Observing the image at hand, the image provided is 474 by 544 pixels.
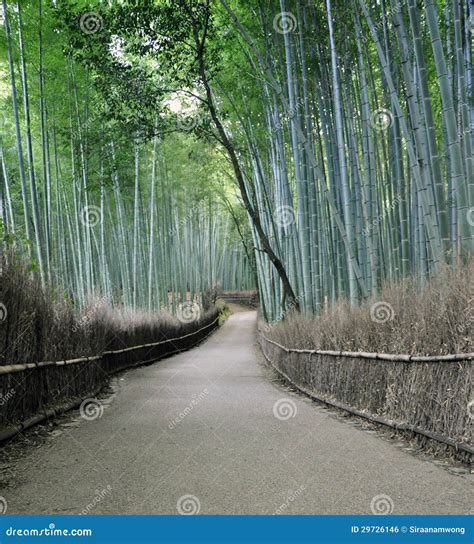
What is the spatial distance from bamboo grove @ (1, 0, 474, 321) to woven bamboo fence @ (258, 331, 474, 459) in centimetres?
73

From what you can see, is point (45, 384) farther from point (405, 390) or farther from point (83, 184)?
point (83, 184)

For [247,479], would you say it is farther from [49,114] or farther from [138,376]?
[49,114]

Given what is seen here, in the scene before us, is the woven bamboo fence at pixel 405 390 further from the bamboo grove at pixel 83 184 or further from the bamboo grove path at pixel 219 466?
the bamboo grove at pixel 83 184

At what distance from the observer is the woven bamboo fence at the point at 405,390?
131 inches

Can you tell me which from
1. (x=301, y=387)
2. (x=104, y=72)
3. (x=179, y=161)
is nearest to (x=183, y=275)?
(x=179, y=161)

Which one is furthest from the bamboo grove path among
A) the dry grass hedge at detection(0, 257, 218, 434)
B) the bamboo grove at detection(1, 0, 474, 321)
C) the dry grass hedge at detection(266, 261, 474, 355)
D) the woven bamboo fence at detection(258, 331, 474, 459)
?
the bamboo grove at detection(1, 0, 474, 321)

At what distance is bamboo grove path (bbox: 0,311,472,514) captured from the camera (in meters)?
2.71

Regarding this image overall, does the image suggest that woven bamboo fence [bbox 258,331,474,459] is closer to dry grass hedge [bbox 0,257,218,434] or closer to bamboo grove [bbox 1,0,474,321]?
bamboo grove [bbox 1,0,474,321]

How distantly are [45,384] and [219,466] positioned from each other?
2.27m

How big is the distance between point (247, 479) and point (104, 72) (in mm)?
6749

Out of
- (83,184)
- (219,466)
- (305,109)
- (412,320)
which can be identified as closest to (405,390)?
(412,320)

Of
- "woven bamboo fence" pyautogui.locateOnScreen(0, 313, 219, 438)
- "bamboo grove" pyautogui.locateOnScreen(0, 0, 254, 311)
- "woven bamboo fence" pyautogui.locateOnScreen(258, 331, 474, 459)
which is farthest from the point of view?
"bamboo grove" pyautogui.locateOnScreen(0, 0, 254, 311)

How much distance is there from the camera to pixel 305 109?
24.8 ft

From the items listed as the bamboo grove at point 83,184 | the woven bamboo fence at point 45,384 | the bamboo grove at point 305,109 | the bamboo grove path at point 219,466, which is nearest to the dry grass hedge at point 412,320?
the bamboo grove at point 305,109
